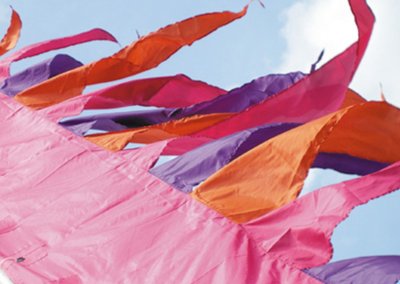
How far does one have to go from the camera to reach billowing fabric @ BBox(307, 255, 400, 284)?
539 cm

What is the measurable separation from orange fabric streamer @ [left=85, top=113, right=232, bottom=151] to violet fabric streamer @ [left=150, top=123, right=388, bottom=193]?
740mm

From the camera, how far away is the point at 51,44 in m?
9.78

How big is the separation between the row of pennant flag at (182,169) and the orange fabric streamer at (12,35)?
1.55 ft

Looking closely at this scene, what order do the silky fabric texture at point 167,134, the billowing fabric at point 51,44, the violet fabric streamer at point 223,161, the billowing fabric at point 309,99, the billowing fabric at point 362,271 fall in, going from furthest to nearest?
the billowing fabric at point 51,44
the silky fabric texture at point 167,134
the billowing fabric at point 309,99
the violet fabric streamer at point 223,161
the billowing fabric at point 362,271

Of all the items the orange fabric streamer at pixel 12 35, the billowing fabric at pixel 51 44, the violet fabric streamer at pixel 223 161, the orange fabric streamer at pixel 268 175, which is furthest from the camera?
the orange fabric streamer at pixel 12 35

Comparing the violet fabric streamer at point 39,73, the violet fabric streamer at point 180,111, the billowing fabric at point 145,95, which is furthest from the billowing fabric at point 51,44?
the violet fabric streamer at point 180,111

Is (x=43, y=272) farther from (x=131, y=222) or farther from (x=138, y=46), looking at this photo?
(x=138, y=46)

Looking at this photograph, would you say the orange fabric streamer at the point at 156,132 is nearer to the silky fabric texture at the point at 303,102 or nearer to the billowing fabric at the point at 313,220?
the silky fabric texture at the point at 303,102

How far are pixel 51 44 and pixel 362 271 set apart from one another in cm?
512

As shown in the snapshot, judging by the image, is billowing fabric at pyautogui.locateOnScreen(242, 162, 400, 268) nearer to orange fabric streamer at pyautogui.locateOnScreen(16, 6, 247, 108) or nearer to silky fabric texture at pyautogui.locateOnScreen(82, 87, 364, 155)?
silky fabric texture at pyautogui.locateOnScreen(82, 87, 364, 155)

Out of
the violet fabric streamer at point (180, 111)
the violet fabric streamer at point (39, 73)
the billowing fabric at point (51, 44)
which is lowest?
the violet fabric streamer at point (180, 111)

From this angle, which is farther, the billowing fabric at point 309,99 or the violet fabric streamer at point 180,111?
the violet fabric streamer at point 180,111

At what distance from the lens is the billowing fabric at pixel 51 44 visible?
967cm

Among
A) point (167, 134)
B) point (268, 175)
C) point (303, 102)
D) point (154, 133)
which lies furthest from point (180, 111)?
point (268, 175)
